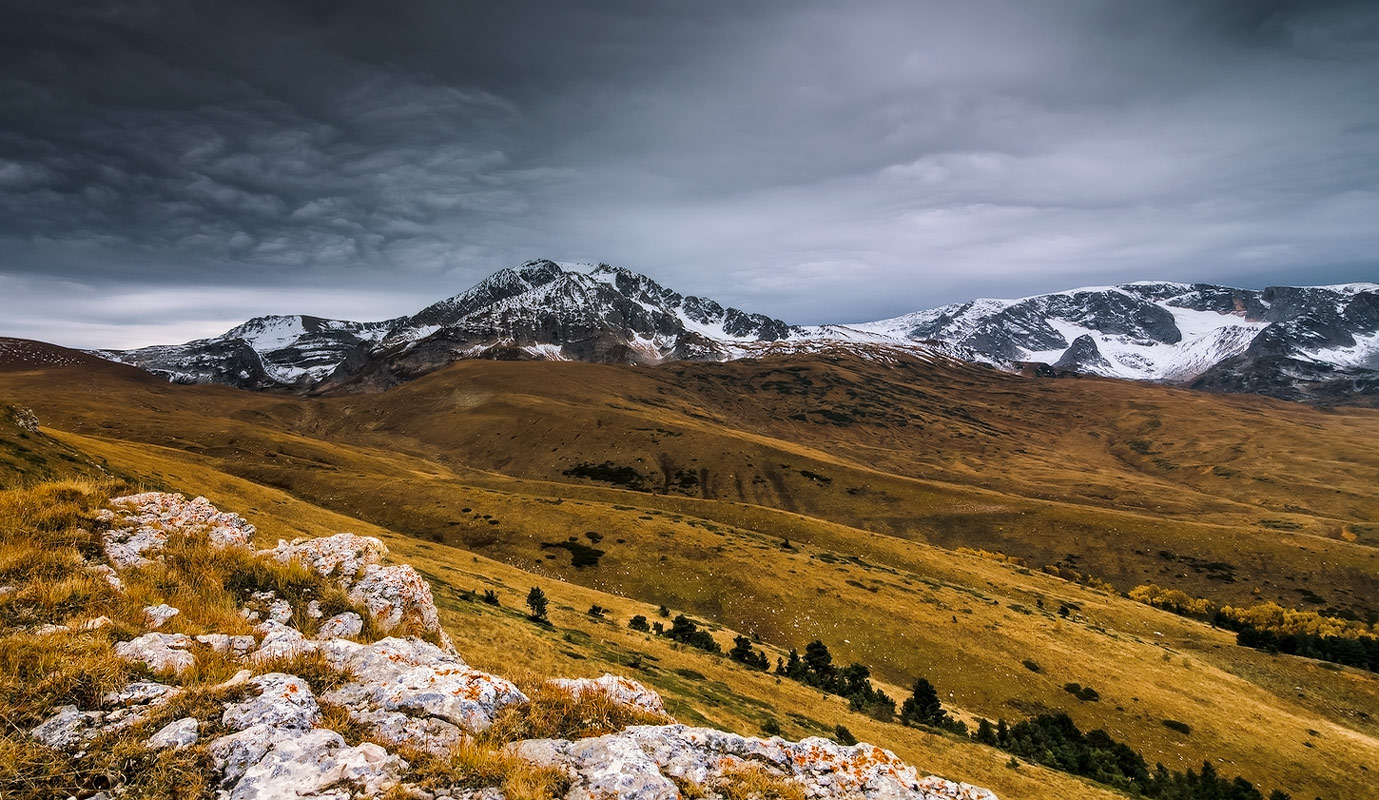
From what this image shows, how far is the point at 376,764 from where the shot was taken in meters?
6.95

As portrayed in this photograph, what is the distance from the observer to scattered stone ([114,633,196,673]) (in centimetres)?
820

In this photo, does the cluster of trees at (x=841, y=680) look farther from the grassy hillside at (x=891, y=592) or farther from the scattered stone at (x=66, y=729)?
the scattered stone at (x=66, y=729)

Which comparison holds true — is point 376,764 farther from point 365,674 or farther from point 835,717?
point 835,717

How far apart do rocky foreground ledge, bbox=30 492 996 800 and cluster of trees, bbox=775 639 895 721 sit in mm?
24936

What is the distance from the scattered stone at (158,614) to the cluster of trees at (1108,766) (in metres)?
36.0

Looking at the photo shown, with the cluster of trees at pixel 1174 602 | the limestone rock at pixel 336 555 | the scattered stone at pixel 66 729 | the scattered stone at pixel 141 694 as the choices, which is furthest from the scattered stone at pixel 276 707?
the cluster of trees at pixel 1174 602

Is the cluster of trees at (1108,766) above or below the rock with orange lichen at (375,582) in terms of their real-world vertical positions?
below

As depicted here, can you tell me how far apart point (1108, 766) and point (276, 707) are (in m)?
40.3

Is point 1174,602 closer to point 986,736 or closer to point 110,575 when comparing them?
point 986,736

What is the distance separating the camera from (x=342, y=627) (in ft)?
41.8

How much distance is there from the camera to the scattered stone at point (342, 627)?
12.5 meters

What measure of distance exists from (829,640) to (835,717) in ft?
70.3

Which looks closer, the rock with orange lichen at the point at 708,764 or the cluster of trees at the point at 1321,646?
the rock with orange lichen at the point at 708,764

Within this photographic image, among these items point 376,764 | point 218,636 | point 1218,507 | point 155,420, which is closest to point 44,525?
point 218,636
